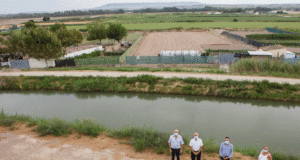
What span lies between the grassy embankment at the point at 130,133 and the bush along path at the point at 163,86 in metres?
7.09

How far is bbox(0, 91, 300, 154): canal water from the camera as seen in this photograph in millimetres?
10406

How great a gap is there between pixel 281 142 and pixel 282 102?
21.6 ft

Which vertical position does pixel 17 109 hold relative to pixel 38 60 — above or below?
below

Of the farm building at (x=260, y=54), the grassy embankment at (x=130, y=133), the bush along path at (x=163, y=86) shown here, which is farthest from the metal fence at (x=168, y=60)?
the grassy embankment at (x=130, y=133)

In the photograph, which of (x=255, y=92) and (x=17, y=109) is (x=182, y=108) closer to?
(x=255, y=92)

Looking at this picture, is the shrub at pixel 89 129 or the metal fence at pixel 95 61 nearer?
the shrub at pixel 89 129

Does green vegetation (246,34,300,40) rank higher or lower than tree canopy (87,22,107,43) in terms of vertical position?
lower

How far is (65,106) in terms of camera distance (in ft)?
48.4

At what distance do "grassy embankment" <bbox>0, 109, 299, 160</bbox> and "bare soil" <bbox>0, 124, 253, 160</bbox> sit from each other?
25 centimetres

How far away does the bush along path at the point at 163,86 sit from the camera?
1548cm

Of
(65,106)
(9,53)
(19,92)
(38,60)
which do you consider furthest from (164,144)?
(9,53)

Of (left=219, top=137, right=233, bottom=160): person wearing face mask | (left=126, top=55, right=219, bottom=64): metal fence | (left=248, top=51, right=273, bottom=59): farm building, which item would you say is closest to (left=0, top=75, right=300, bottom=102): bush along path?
(left=126, top=55, right=219, bottom=64): metal fence

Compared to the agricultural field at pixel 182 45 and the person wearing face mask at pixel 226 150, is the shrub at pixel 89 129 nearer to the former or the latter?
the person wearing face mask at pixel 226 150

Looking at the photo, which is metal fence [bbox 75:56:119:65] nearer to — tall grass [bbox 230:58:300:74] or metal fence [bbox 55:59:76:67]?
metal fence [bbox 55:59:76:67]
